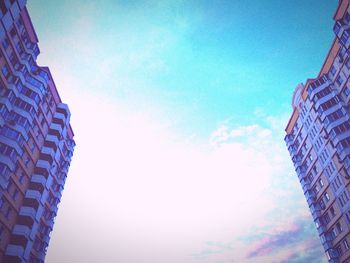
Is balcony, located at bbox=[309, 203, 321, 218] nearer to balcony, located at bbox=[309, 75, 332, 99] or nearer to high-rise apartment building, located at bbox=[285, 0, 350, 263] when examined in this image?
high-rise apartment building, located at bbox=[285, 0, 350, 263]

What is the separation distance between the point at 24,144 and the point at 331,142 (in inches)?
1791

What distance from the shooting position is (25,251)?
36719 mm

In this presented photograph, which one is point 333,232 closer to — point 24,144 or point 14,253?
point 14,253

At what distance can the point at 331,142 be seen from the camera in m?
45.2

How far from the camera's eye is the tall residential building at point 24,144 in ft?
117

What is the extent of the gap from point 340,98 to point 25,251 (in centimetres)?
4991

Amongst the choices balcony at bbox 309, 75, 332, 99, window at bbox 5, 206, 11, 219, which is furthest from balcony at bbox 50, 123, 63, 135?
balcony at bbox 309, 75, 332, 99

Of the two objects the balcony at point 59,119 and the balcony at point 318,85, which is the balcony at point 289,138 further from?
the balcony at point 59,119

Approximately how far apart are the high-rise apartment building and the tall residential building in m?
43.0

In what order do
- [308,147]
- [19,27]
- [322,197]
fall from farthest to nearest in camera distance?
[308,147]
[322,197]
[19,27]

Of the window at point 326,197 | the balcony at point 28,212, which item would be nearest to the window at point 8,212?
the balcony at point 28,212

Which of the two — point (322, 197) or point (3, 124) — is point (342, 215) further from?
point (3, 124)

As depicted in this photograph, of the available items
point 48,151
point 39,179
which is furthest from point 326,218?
point 48,151

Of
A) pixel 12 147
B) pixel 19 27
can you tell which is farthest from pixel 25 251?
pixel 19 27
